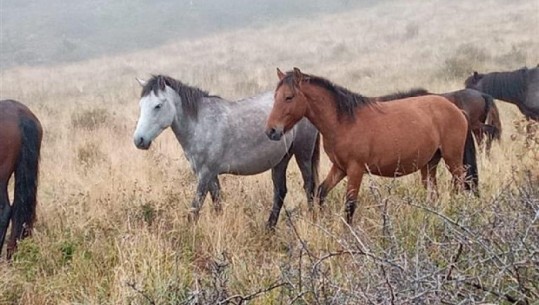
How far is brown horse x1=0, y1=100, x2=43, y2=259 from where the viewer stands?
5.71 meters

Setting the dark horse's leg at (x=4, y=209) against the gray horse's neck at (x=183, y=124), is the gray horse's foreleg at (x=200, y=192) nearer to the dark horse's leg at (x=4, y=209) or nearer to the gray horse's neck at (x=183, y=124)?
the gray horse's neck at (x=183, y=124)

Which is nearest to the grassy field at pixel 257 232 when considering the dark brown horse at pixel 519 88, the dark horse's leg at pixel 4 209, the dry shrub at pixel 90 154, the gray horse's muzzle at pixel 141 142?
the dry shrub at pixel 90 154

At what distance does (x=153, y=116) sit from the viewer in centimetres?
627

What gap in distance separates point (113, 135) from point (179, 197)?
5.79 meters

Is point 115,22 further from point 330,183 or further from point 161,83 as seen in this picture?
point 330,183

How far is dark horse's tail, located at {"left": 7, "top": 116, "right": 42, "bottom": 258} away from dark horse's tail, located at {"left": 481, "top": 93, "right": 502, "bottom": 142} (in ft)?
18.1

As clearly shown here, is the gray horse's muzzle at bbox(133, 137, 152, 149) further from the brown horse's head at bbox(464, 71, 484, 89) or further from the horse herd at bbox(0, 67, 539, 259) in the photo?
the brown horse's head at bbox(464, 71, 484, 89)

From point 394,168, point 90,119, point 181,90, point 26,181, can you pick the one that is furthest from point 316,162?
point 90,119

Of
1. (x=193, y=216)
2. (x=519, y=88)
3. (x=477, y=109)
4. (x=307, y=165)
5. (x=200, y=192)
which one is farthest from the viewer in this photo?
(x=519, y=88)

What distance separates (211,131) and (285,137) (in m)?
0.76

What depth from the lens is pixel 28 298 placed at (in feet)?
14.9

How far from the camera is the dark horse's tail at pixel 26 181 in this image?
18.9 feet

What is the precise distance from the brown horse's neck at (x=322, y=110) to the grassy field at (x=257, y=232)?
70cm

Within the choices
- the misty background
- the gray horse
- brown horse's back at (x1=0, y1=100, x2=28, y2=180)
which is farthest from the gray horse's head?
the misty background
